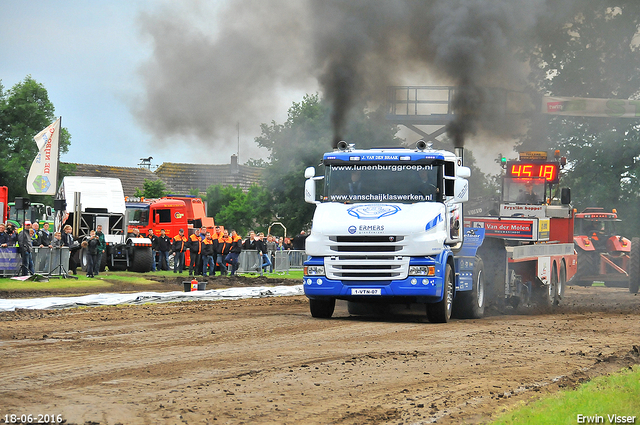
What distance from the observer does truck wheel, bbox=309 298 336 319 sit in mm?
15305

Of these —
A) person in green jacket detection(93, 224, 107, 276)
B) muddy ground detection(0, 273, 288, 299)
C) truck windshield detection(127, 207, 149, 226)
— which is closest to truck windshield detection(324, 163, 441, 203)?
muddy ground detection(0, 273, 288, 299)

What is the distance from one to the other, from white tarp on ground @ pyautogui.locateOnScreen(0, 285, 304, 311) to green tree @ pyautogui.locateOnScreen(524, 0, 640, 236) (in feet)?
35.1

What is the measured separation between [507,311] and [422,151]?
5.38 m

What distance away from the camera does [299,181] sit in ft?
149

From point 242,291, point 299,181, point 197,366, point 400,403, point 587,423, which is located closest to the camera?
point 587,423

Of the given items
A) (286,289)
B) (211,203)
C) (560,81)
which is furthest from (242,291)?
(211,203)

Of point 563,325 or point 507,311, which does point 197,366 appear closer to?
point 563,325

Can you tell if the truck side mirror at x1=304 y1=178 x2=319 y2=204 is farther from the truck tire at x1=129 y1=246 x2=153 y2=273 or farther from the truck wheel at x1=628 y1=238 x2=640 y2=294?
the truck tire at x1=129 y1=246 x2=153 y2=273

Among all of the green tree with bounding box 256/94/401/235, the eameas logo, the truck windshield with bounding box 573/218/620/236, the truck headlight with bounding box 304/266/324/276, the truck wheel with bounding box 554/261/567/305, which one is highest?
the green tree with bounding box 256/94/401/235

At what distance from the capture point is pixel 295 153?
44.7 meters

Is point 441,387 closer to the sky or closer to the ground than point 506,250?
closer to the ground

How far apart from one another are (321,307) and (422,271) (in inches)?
86.9

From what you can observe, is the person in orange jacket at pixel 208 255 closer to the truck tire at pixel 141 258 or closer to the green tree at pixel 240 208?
the truck tire at pixel 141 258

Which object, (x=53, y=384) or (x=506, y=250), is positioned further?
(x=506, y=250)
